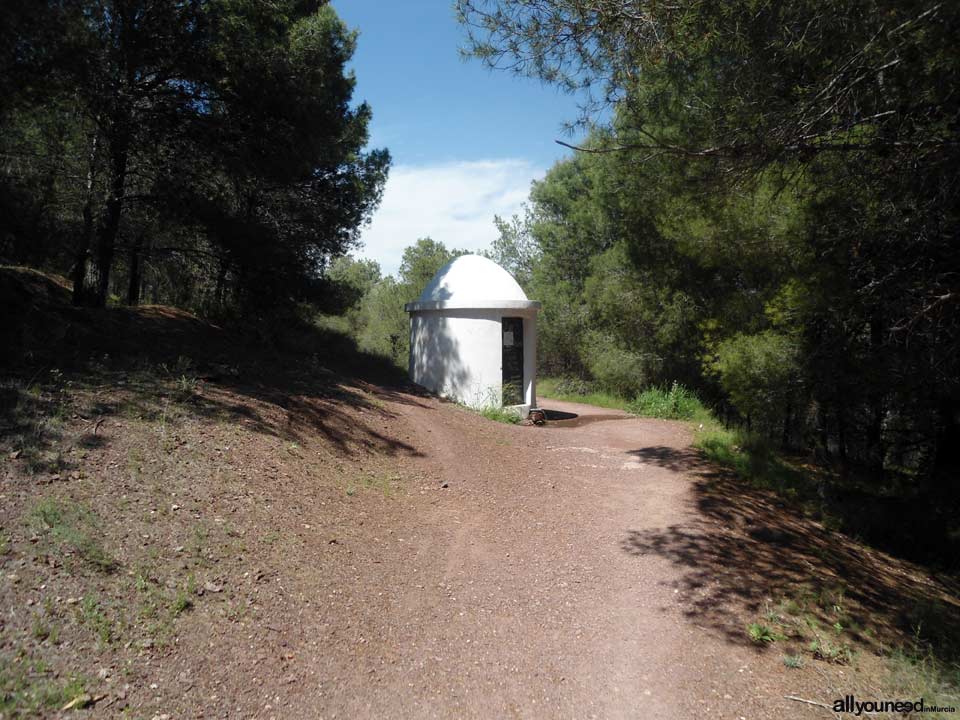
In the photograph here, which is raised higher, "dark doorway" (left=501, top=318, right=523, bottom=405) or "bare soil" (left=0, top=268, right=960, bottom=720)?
"dark doorway" (left=501, top=318, right=523, bottom=405)

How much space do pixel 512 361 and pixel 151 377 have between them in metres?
7.05

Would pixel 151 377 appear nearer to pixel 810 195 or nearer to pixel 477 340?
pixel 477 340

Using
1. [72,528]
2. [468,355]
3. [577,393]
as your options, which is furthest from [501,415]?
[577,393]

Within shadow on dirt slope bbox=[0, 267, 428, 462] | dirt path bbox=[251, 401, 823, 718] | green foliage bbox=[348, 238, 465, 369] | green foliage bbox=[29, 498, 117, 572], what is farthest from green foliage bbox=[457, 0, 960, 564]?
green foliage bbox=[348, 238, 465, 369]

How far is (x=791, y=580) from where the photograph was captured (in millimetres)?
5148

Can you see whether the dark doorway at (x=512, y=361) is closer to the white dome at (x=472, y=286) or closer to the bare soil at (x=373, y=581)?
the white dome at (x=472, y=286)

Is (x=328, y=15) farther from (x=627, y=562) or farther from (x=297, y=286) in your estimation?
(x=627, y=562)

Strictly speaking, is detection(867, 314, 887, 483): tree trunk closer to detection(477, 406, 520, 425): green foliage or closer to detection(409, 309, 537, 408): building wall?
detection(477, 406, 520, 425): green foliage

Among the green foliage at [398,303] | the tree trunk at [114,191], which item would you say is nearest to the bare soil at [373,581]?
the tree trunk at [114,191]

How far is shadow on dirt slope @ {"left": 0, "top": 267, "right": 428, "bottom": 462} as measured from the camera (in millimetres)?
5680

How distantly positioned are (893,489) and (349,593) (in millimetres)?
9163

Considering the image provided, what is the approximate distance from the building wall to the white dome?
24cm

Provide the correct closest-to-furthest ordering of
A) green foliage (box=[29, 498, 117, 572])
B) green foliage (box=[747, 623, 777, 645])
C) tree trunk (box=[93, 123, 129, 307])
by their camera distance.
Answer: green foliage (box=[29, 498, 117, 572]) < green foliage (box=[747, 623, 777, 645]) < tree trunk (box=[93, 123, 129, 307])

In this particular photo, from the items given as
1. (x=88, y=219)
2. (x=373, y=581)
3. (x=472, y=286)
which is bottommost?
(x=373, y=581)
